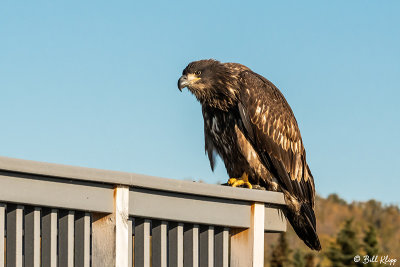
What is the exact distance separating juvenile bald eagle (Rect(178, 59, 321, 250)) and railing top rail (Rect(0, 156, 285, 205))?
2643 mm

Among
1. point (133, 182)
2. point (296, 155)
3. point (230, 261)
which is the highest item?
point (296, 155)

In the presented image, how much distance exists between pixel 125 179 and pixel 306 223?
159 inches

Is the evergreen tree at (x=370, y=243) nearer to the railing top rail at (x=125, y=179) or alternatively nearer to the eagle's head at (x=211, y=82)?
the eagle's head at (x=211, y=82)

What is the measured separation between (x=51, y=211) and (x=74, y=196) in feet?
0.57

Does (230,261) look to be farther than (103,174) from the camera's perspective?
Yes

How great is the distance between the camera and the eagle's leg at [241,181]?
30.4 feet

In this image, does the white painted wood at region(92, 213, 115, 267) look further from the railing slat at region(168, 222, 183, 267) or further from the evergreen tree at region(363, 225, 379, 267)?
the evergreen tree at region(363, 225, 379, 267)

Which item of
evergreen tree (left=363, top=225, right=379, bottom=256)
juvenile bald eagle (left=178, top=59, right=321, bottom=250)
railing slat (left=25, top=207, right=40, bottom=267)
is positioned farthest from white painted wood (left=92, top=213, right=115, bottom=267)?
evergreen tree (left=363, top=225, right=379, bottom=256)

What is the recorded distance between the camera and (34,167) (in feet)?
16.8

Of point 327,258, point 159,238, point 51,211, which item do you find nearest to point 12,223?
point 51,211

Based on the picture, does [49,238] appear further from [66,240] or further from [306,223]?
[306,223]

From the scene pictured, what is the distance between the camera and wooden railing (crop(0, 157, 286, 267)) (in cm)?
521

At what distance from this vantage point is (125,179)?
556cm

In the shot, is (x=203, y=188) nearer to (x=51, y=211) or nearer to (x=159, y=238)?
(x=159, y=238)
